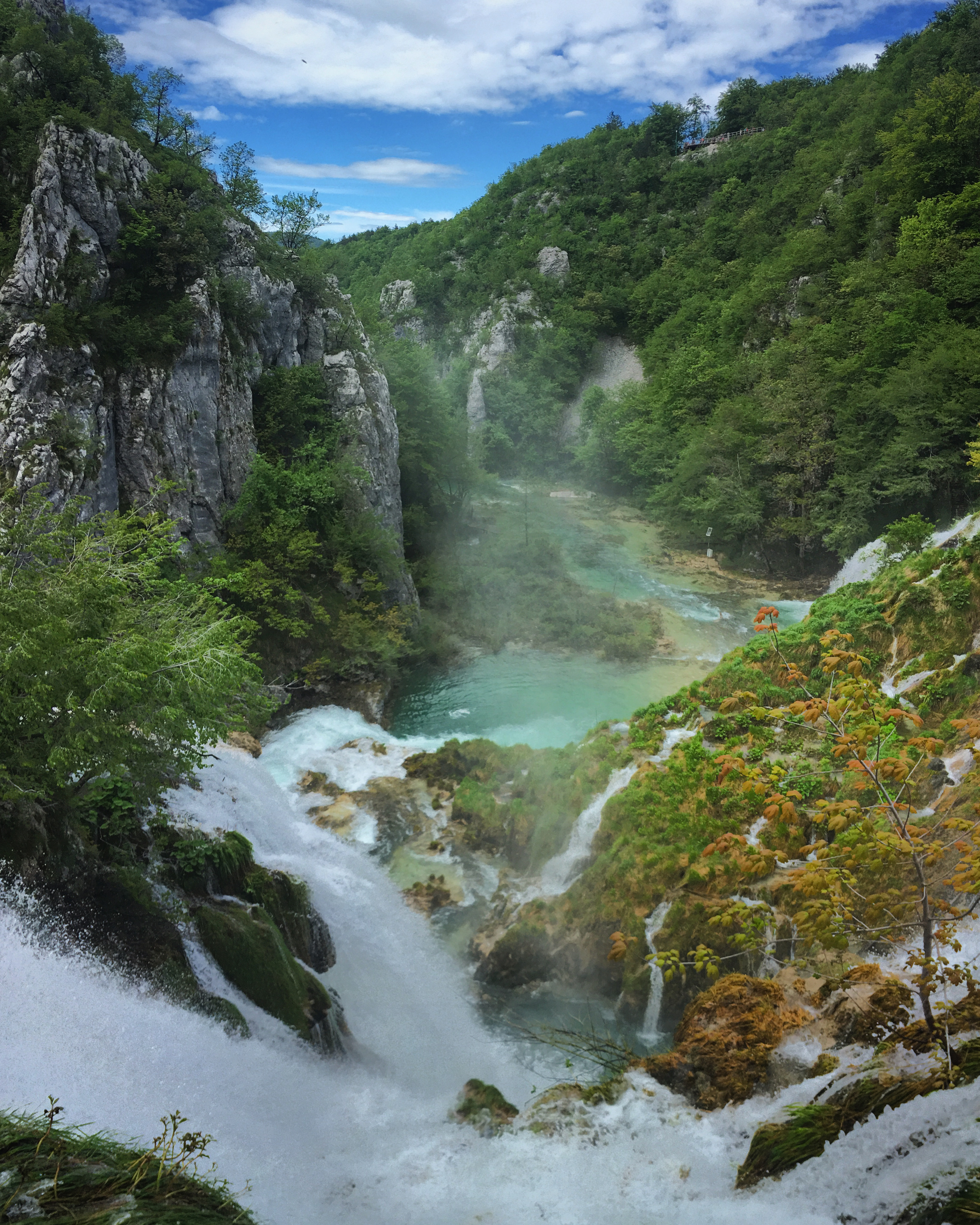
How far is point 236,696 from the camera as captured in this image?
907cm

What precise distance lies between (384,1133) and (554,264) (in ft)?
222

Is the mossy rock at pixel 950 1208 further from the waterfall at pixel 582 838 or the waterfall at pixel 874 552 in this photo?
the waterfall at pixel 874 552

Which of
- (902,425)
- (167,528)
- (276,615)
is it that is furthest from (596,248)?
(167,528)

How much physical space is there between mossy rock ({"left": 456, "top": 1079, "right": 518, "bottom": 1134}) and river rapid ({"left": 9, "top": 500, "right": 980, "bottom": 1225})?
23 cm

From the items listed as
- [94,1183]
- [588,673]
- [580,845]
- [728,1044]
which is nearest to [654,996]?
[728,1044]

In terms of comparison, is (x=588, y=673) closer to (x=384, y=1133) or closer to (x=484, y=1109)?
(x=484, y=1109)

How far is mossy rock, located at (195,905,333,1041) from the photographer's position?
28.3 ft

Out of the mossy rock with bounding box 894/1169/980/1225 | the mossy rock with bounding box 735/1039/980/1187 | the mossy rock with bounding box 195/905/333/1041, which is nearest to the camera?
the mossy rock with bounding box 894/1169/980/1225

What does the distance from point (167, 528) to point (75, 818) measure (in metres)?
4.62

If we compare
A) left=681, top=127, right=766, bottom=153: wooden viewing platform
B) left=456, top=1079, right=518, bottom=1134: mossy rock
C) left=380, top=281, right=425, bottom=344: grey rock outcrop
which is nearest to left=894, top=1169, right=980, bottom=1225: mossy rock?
left=456, top=1079, right=518, bottom=1134: mossy rock

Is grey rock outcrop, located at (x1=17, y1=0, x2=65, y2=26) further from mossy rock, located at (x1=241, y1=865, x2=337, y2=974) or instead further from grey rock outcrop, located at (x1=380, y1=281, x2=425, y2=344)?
grey rock outcrop, located at (x1=380, y1=281, x2=425, y2=344)

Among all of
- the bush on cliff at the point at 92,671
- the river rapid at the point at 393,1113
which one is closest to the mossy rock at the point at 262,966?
the river rapid at the point at 393,1113

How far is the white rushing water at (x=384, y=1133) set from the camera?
184 inches

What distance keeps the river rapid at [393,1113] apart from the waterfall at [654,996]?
1.66m
